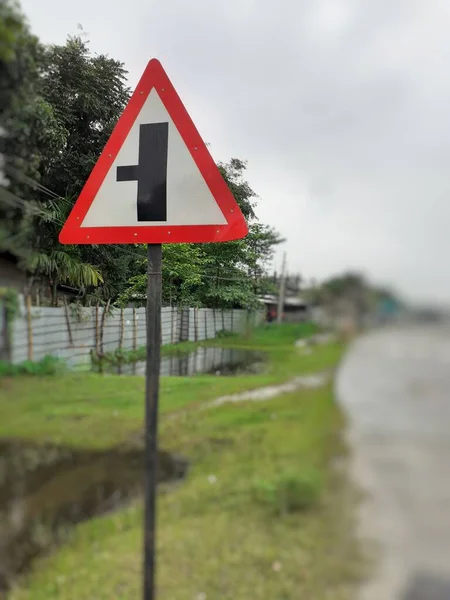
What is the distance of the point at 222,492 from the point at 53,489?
61 cm

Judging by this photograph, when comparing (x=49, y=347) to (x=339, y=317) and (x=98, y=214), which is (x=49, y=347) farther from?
(x=339, y=317)

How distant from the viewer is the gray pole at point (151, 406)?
91 centimetres

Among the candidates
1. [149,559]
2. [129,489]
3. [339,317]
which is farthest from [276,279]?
[129,489]

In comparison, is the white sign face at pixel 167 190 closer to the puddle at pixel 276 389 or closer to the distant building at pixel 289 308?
the distant building at pixel 289 308

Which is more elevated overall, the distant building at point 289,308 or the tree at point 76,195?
the tree at point 76,195

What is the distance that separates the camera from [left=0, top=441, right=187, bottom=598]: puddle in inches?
42.8

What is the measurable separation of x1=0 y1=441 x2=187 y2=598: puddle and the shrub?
0.28 m

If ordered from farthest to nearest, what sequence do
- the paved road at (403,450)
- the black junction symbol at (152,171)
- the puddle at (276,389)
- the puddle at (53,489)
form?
the puddle at (53,489) < the black junction symbol at (152,171) < the puddle at (276,389) < the paved road at (403,450)

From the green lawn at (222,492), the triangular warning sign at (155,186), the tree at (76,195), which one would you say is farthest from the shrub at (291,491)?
the triangular warning sign at (155,186)

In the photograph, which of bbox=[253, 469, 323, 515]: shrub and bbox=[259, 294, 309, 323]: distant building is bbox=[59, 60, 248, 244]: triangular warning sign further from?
bbox=[253, 469, 323, 515]: shrub

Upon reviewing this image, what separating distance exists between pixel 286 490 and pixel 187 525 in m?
0.46

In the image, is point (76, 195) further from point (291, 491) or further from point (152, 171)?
point (291, 491)

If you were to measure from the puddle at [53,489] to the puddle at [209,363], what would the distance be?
0.85 ft

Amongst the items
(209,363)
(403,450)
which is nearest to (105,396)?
(209,363)
